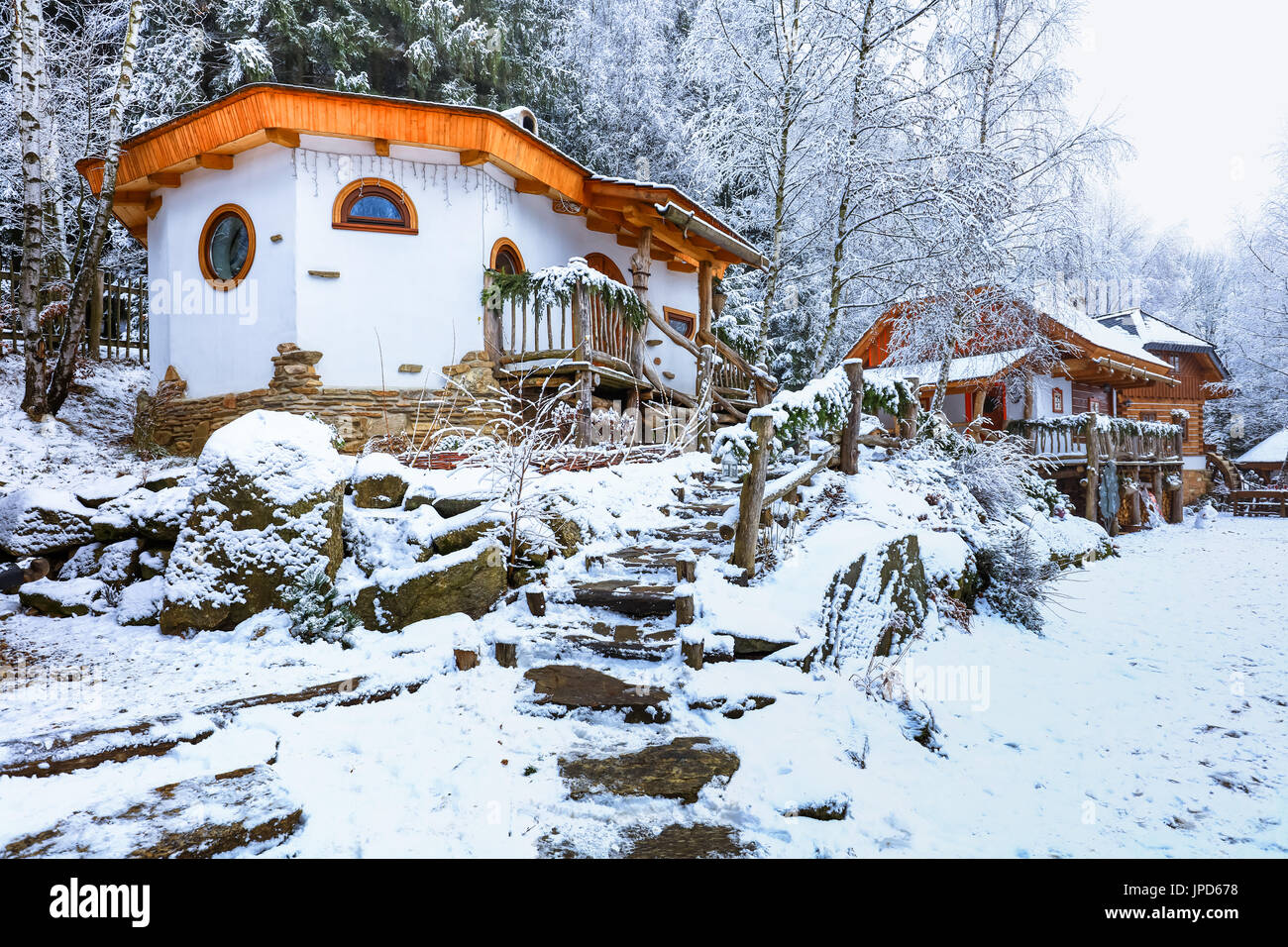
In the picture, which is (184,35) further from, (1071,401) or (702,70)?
(1071,401)

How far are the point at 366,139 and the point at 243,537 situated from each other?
675 centimetres

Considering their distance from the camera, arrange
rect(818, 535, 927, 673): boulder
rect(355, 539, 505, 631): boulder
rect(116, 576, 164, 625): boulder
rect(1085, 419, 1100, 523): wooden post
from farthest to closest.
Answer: rect(1085, 419, 1100, 523): wooden post → rect(818, 535, 927, 673): boulder → rect(116, 576, 164, 625): boulder → rect(355, 539, 505, 631): boulder

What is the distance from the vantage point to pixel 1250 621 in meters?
8.04

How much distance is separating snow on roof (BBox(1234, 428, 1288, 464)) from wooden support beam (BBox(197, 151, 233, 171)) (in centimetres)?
3222

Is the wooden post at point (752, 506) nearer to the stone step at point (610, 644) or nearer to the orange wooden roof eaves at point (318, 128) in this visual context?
the stone step at point (610, 644)

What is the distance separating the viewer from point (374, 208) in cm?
906

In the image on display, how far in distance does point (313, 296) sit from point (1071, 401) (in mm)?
20806

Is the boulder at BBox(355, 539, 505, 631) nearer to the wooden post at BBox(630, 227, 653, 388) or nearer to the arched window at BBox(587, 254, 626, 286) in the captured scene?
the wooden post at BBox(630, 227, 653, 388)

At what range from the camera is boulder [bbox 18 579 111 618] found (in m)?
4.77

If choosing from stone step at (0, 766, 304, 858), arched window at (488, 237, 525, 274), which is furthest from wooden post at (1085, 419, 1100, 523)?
stone step at (0, 766, 304, 858)

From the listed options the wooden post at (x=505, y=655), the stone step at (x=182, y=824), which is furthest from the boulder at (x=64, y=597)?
the wooden post at (x=505, y=655)

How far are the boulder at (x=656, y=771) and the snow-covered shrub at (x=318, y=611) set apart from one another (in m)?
2.10

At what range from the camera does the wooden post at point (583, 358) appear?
8211 mm
